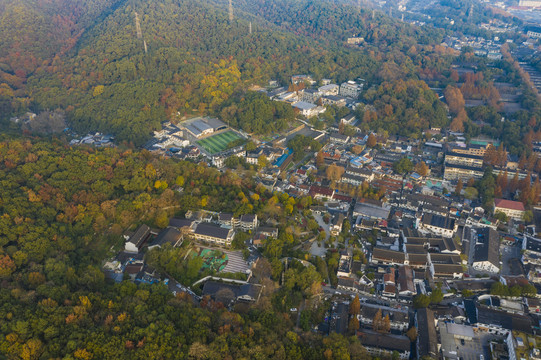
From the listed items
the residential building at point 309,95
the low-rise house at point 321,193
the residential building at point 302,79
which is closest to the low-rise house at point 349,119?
the residential building at point 309,95

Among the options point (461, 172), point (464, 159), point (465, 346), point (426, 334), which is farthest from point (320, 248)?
point (464, 159)

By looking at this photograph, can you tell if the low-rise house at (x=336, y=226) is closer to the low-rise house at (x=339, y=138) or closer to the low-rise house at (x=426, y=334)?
the low-rise house at (x=426, y=334)

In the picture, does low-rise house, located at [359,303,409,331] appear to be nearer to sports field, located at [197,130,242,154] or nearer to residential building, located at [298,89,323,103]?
sports field, located at [197,130,242,154]

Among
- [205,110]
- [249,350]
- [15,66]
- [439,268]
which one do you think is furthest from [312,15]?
[249,350]

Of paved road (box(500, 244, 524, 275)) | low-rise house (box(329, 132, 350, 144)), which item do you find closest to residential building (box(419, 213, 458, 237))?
paved road (box(500, 244, 524, 275))

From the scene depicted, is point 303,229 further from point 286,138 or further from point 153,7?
point 153,7
